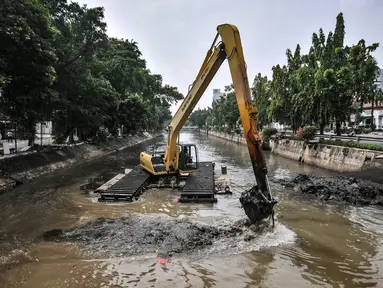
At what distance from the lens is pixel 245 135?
8125 mm

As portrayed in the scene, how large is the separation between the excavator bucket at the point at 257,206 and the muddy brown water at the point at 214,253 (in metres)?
0.41

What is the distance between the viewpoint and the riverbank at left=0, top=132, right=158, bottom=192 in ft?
44.9

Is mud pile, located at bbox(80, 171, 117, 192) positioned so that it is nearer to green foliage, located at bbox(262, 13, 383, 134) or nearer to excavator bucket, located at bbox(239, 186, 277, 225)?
excavator bucket, located at bbox(239, 186, 277, 225)

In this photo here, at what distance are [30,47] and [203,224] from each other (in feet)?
36.6

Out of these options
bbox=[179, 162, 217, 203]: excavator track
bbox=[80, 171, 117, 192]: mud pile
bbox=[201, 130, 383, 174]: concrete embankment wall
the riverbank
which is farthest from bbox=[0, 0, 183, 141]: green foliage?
bbox=[201, 130, 383, 174]: concrete embankment wall

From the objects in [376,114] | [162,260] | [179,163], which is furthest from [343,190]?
[376,114]

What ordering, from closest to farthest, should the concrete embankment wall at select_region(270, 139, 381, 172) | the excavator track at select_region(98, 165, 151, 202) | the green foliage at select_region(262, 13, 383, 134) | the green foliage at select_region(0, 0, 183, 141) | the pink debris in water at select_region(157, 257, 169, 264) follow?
the pink debris in water at select_region(157, 257, 169, 264) < the excavator track at select_region(98, 165, 151, 202) < the green foliage at select_region(0, 0, 183, 141) < the concrete embankment wall at select_region(270, 139, 381, 172) < the green foliage at select_region(262, 13, 383, 134)

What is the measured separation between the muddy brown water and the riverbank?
3.15 meters

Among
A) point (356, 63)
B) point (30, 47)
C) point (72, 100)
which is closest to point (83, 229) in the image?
point (30, 47)

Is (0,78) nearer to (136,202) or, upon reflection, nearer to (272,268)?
(136,202)

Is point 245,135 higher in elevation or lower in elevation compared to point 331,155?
higher

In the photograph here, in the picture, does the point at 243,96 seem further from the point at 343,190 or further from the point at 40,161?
the point at 40,161

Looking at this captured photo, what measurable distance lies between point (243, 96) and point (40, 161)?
14.0 m

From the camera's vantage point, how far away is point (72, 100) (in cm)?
2272
